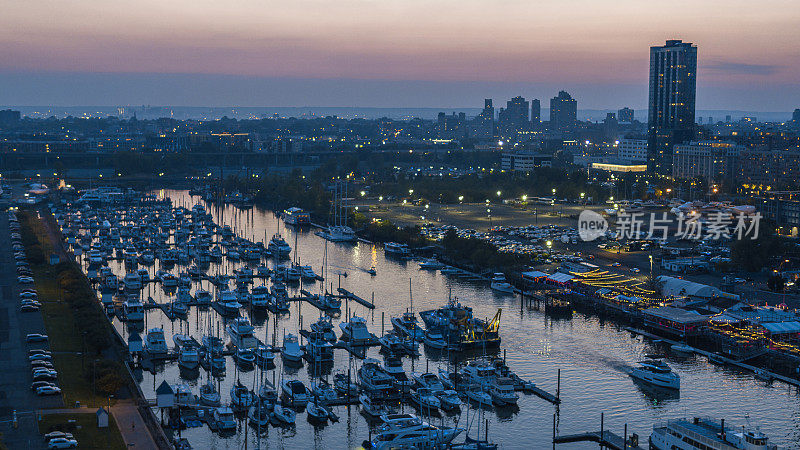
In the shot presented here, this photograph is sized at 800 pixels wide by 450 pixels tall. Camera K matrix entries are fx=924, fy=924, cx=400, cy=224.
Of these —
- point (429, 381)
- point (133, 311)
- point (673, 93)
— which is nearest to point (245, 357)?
point (429, 381)

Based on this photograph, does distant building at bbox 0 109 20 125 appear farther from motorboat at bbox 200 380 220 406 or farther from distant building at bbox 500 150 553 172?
motorboat at bbox 200 380 220 406

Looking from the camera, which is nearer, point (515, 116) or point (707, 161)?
point (707, 161)

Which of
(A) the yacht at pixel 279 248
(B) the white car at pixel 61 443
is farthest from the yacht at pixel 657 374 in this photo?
(A) the yacht at pixel 279 248

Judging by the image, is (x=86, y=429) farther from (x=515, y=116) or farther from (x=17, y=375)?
(x=515, y=116)

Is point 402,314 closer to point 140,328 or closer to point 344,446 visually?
point 140,328

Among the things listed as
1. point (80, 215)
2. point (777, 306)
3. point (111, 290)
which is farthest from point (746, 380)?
point (80, 215)
